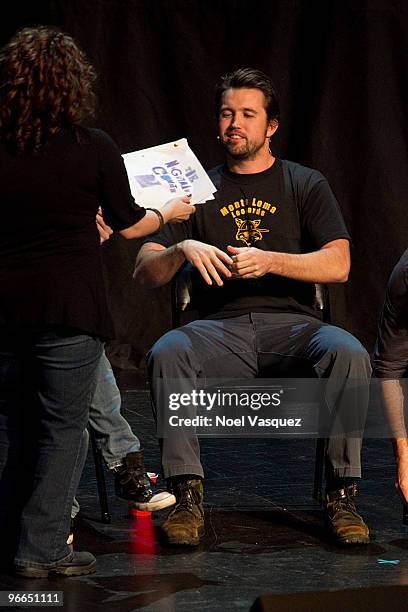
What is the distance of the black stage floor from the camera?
2816 millimetres

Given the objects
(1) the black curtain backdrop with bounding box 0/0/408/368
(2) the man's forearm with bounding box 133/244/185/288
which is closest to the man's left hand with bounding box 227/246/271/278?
(2) the man's forearm with bounding box 133/244/185/288

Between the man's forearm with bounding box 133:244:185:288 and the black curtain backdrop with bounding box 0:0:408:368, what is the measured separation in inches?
99.7

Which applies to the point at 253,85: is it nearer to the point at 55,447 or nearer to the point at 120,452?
the point at 120,452

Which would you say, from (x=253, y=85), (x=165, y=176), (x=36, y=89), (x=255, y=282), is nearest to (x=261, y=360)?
(x=255, y=282)

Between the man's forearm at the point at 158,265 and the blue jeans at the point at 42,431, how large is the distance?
706 mm

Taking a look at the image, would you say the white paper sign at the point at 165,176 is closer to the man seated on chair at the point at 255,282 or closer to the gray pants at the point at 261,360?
the man seated on chair at the point at 255,282

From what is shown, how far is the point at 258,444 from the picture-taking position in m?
4.64

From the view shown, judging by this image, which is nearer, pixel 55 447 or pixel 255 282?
pixel 55 447

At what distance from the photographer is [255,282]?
3.78 m

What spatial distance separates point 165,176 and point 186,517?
3.45 ft

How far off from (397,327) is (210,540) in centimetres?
82

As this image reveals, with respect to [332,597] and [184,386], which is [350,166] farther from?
[332,597]

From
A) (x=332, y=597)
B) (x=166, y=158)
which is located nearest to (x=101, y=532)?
(x=166, y=158)

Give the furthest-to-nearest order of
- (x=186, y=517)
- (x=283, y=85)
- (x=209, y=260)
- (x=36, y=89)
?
(x=283, y=85)
(x=209, y=260)
(x=186, y=517)
(x=36, y=89)
